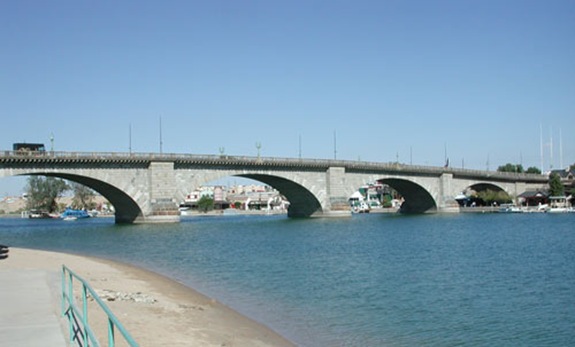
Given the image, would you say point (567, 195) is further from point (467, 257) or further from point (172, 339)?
point (172, 339)

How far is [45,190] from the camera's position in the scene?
533 ft

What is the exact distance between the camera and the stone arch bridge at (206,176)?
68125 mm

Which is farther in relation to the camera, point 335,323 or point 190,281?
point 190,281

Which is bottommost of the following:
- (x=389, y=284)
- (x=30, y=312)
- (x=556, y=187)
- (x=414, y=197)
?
(x=389, y=284)

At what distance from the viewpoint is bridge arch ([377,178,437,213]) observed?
4387 inches

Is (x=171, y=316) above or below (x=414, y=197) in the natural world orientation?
below

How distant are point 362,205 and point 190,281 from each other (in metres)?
123

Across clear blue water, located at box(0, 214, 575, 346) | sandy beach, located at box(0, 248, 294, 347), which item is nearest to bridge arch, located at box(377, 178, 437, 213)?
clear blue water, located at box(0, 214, 575, 346)

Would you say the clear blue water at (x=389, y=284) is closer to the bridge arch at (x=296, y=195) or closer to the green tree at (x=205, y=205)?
the bridge arch at (x=296, y=195)

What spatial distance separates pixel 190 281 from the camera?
95.0ft

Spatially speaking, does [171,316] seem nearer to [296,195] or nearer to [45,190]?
[296,195]

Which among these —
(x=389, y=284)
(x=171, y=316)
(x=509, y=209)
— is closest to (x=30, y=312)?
(x=171, y=316)

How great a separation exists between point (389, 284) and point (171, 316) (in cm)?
1094

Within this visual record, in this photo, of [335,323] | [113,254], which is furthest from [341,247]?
[335,323]
